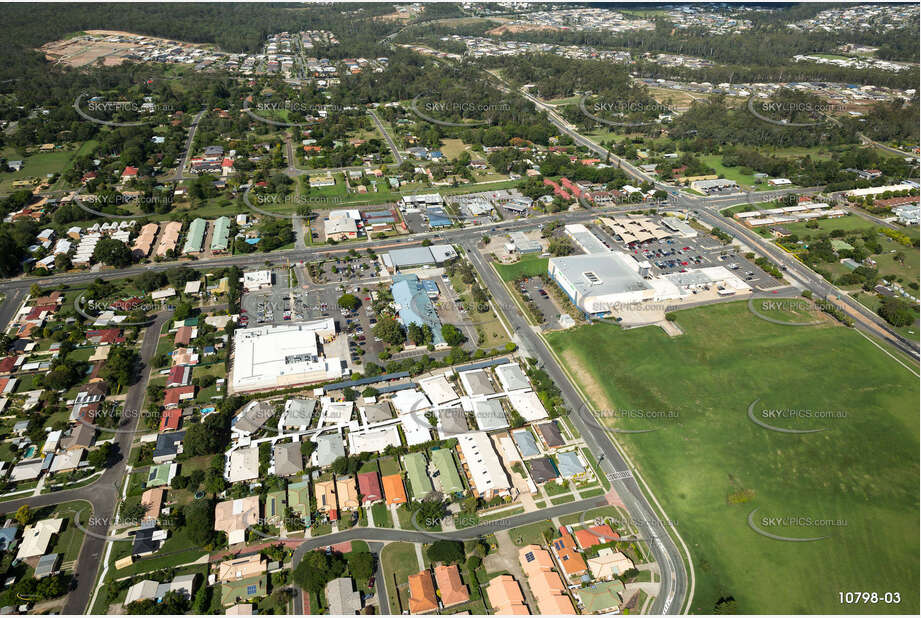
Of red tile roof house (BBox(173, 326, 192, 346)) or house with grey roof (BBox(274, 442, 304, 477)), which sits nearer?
house with grey roof (BBox(274, 442, 304, 477))

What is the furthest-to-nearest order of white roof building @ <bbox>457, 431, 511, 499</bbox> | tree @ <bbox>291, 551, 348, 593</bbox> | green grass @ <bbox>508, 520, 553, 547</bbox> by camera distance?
white roof building @ <bbox>457, 431, 511, 499</bbox> → green grass @ <bbox>508, 520, 553, 547</bbox> → tree @ <bbox>291, 551, 348, 593</bbox>

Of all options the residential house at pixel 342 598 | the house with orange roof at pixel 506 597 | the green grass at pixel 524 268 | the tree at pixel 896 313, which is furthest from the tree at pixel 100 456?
the tree at pixel 896 313

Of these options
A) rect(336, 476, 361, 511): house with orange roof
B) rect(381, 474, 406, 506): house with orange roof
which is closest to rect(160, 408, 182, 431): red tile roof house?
rect(336, 476, 361, 511): house with orange roof

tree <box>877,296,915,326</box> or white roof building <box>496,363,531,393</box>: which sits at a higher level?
tree <box>877,296,915,326</box>

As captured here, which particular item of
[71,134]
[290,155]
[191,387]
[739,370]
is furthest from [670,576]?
[71,134]

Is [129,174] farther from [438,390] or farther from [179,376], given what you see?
[438,390]

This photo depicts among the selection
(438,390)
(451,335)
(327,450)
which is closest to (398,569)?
(327,450)

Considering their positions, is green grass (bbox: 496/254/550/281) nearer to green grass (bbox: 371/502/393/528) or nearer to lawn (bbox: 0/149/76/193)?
green grass (bbox: 371/502/393/528)
